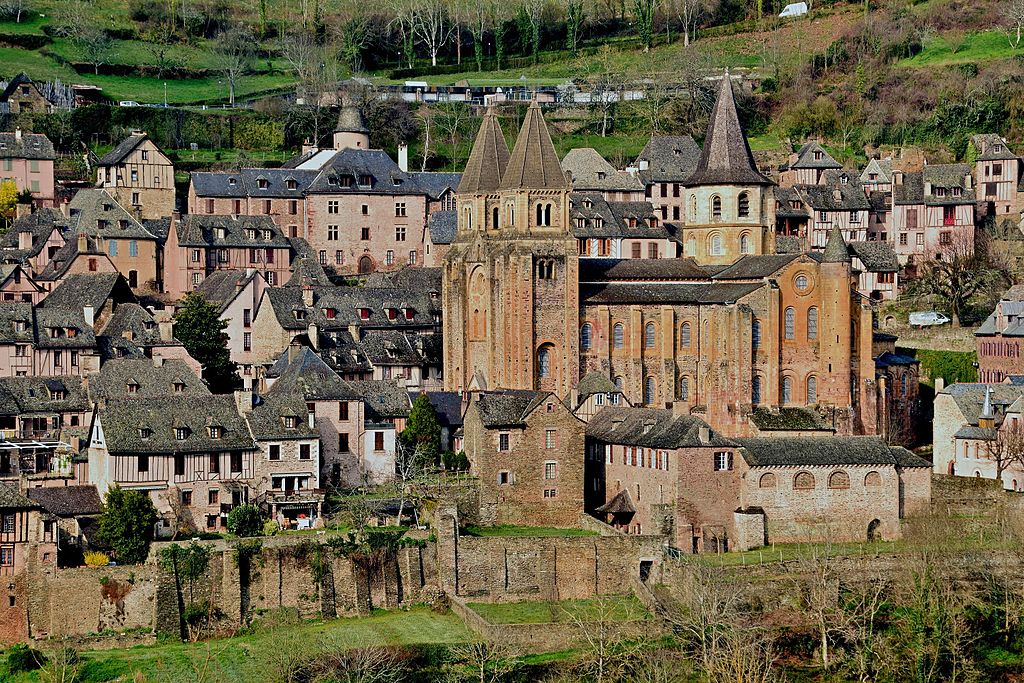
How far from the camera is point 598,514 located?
8450cm

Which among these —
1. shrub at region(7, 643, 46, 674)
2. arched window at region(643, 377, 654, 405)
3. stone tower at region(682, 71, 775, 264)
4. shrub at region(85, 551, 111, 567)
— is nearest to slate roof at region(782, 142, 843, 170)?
stone tower at region(682, 71, 775, 264)

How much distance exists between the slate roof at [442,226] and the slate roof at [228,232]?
8.78 m

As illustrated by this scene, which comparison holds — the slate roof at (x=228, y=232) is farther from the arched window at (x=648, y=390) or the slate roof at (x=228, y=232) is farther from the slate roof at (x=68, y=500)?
the slate roof at (x=68, y=500)

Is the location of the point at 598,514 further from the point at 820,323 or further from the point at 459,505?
the point at 820,323

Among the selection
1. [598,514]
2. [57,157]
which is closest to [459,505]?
[598,514]

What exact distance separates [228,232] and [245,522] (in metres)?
43.0

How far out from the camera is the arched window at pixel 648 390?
9712cm

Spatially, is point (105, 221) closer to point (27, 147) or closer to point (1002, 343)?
point (27, 147)

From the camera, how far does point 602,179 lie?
130375mm

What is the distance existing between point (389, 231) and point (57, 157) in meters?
25.5

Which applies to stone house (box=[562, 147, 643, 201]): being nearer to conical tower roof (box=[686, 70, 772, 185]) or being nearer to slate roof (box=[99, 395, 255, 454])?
conical tower roof (box=[686, 70, 772, 185])

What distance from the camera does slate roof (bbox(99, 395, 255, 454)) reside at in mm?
80375

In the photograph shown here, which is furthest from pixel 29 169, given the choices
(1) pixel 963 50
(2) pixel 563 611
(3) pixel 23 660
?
(1) pixel 963 50

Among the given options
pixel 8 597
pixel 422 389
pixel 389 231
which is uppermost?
pixel 389 231
